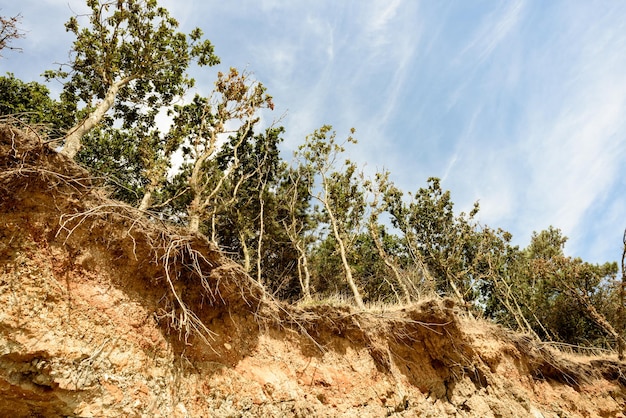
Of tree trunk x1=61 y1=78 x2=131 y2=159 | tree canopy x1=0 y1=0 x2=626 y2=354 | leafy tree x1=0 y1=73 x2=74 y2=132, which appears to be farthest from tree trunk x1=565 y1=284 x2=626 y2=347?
leafy tree x1=0 y1=73 x2=74 y2=132

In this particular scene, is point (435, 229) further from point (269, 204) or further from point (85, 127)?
point (85, 127)

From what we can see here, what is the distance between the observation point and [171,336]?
5223 mm

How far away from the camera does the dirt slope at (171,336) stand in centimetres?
412

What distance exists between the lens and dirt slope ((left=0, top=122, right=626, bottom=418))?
4.12 metres

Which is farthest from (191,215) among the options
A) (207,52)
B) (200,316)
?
(207,52)

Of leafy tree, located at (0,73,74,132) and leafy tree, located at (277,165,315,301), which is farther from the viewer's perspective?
leafy tree, located at (277,165,315,301)

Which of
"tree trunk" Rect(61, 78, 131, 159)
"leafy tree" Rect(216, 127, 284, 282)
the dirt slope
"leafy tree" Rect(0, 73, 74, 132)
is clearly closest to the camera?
the dirt slope

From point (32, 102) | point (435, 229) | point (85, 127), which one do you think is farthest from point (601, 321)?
point (32, 102)

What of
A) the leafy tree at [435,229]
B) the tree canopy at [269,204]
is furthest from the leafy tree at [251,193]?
the leafy tree at [435,229]

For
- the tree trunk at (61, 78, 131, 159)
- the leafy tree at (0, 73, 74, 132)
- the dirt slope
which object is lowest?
the dirt slope

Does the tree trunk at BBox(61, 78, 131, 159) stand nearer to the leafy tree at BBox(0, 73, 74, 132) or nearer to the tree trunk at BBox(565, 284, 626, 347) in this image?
the leafy tree at BBox(0, 73, 74, 132)

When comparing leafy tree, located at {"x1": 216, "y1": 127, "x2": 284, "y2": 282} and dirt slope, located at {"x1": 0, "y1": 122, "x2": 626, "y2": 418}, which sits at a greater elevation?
leafy tree, located at {"x1": 216, "y1": 127, "x2": 284, "y2": 282}

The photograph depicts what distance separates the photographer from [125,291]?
4.94 m

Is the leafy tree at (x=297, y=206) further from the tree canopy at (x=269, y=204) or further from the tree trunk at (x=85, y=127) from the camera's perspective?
the tree trunk at (x=85, y=127)
